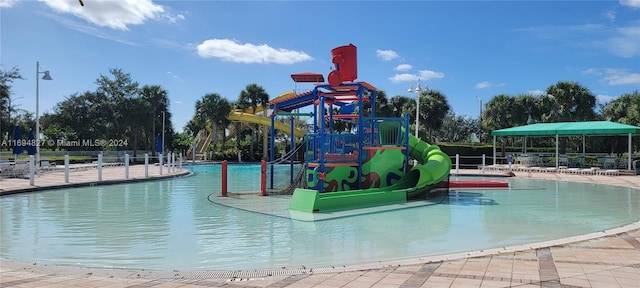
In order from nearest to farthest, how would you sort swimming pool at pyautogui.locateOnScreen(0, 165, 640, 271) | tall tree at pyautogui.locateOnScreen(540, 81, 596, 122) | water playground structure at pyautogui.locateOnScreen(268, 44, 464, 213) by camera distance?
swimming pool at pyautogui.locateOnScreen(0, 165, 640, 271) → water playground structure at pyautogui.locateOnScreen(268, 44, 464, 213) → tall tree at pyautogui.locateOnScreen(540, 81, 596, 122)

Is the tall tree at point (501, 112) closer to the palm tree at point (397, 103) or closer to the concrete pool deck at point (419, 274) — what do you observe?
the palm tree at point (397, 103)

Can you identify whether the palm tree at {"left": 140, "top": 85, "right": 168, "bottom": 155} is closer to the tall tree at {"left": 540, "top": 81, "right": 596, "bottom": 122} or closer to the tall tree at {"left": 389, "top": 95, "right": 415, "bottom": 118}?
the tall tree at {"left": 389, "top": 95, "right": 415, "bottom": 118}

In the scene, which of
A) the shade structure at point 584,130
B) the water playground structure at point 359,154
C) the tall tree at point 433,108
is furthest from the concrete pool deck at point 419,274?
the tall tree at point 433,108

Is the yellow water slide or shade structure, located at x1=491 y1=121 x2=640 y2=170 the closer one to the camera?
shade structure, located at x1=491 y1=121 x2=640 y2=170

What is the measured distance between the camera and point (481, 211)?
35.9 feet

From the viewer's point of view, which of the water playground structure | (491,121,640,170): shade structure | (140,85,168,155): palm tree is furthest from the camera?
(140,85,168,155): palm tree

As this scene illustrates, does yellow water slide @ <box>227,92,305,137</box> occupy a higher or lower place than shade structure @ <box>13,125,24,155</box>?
higher

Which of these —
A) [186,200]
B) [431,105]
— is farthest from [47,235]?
[431,105]

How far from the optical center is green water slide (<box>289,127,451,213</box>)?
1058 cm

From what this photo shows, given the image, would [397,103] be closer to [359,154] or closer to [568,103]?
[568,103]

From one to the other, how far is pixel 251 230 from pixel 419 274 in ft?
13.5

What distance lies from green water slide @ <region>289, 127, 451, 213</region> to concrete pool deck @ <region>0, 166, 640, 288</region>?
5188 mm

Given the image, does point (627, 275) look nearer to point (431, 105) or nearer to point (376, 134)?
point (376, 134)

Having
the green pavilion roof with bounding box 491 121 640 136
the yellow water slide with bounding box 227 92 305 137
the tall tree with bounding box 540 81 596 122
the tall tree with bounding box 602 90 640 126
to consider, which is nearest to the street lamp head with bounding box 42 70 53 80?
the yellow water slide with bounding box 227 92 305 137
